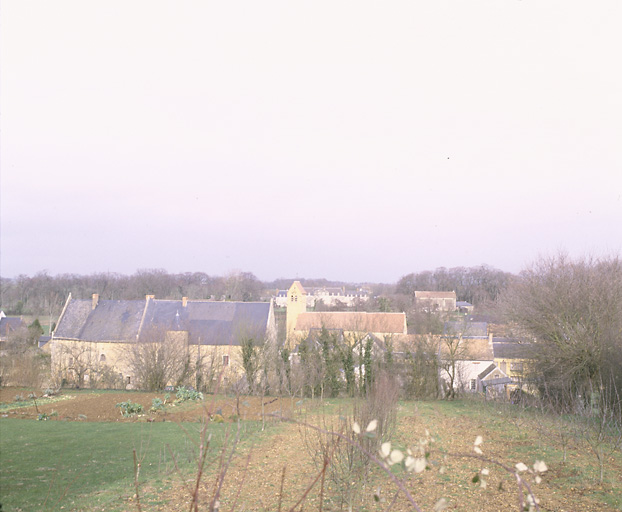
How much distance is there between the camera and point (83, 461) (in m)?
9.13

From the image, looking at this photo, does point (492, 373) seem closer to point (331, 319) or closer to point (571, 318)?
point (331, 319)

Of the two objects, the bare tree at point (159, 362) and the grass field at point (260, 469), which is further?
the bare tree at point (159, 362)

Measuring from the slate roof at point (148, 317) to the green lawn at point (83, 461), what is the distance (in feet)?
52.0

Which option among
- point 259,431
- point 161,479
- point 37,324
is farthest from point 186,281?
point 161,479

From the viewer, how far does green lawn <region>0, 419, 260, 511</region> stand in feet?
22.1

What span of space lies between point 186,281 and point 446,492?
36.6 m

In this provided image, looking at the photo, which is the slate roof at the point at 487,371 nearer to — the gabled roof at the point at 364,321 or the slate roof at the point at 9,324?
the gabled roof at the point at 364,321

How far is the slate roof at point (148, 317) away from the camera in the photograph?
29.7 m

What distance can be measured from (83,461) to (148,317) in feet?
73.7

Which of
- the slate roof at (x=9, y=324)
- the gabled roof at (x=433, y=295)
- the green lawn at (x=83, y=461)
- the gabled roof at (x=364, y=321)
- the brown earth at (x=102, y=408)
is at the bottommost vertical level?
the brown earth at (x=102, y=408)

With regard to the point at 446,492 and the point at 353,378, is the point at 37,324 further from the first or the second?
the point at 446,492

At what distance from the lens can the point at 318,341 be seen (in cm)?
2119

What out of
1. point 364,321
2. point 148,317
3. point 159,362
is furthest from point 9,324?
point 364,321

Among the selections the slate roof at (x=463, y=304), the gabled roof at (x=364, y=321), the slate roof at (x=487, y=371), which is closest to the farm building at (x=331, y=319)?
the gabled roof at (x=364, y=321)
